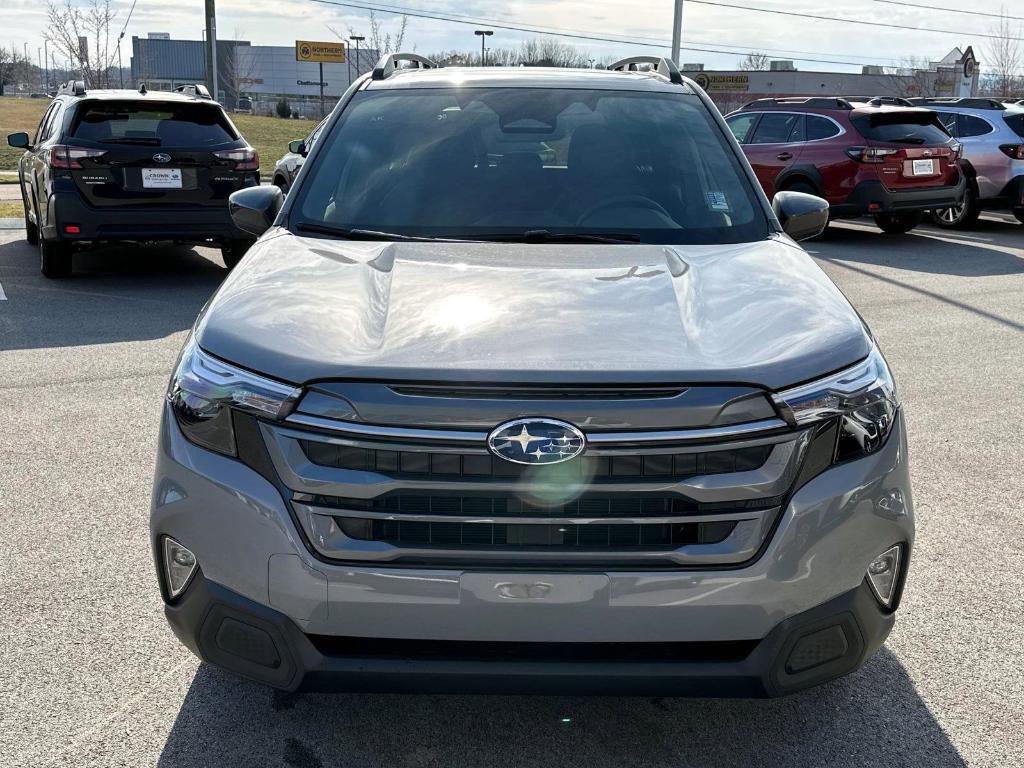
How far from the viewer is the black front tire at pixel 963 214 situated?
15758mm

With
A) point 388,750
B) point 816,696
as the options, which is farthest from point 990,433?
point 388,750

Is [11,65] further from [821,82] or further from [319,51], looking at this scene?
[821,82]

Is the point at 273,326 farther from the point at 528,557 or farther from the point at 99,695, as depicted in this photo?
the point at 99,695

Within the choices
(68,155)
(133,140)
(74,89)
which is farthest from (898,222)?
(68,155)

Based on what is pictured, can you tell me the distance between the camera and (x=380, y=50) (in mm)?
55875

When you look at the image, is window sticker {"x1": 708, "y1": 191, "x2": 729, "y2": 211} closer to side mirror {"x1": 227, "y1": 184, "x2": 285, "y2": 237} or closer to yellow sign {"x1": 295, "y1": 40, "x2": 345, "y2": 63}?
side mirror {"x1": 227, "y1": 184, "x2": 285, "y2": 237}

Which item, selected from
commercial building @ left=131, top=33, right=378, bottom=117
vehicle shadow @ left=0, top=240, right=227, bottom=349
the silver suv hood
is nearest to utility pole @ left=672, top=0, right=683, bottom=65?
vehicle shadow @ left=0, top=240, right=227, bottom=349


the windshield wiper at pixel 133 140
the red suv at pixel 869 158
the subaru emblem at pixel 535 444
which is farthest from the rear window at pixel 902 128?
the subaru emblem at pixel 535 444

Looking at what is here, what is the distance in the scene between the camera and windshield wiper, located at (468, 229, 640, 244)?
12.0ft

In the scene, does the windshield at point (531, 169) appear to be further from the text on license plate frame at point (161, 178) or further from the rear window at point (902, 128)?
the rear window at point (902, 128)

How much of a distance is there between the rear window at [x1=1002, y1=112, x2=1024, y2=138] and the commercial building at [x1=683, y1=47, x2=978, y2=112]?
136 ft

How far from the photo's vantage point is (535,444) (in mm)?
2449

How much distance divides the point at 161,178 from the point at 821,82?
74.6 m

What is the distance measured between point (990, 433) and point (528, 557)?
14.3 feet
